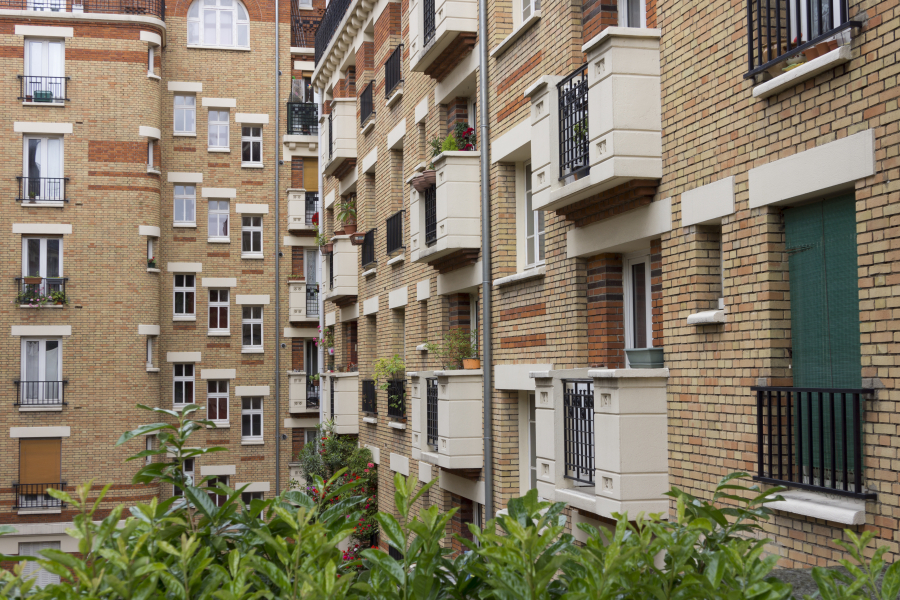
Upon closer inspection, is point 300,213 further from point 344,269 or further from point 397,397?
point 397,397

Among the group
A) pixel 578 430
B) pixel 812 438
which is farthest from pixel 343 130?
pixel 812 438

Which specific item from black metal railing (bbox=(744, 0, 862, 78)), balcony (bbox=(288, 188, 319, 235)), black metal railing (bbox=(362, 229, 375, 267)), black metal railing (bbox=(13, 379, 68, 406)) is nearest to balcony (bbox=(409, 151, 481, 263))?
black metal railing (bbox=(744, 0, 862, 78))

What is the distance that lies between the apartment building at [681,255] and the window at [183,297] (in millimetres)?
20251

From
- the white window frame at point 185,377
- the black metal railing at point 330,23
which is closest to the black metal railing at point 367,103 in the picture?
the black metal railing at point 330,23

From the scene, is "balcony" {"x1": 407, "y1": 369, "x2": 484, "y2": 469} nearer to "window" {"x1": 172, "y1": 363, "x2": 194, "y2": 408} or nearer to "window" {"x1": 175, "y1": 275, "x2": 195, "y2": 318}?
"window" {"x1": 172, "y1": 363, "x2": 194, "y2": 408}

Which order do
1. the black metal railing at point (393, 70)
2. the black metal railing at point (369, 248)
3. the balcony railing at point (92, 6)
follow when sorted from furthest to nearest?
the balcony railing at point (92, 6) < the black metal railing at point (369, 248) < the black metal railing at point (393, 70)

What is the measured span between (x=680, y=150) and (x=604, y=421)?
2806 millimetres

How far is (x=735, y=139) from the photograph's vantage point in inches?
312

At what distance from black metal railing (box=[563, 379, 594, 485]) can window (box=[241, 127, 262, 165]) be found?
26.4 m

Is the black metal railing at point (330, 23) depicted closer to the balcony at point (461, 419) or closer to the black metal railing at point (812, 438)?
the balcony at point (461, 419)

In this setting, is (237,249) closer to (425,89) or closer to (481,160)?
(425,89)

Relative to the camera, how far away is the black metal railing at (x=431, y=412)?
51.1ft

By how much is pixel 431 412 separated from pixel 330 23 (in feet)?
51.8

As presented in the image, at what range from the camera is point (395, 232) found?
19.8 m
